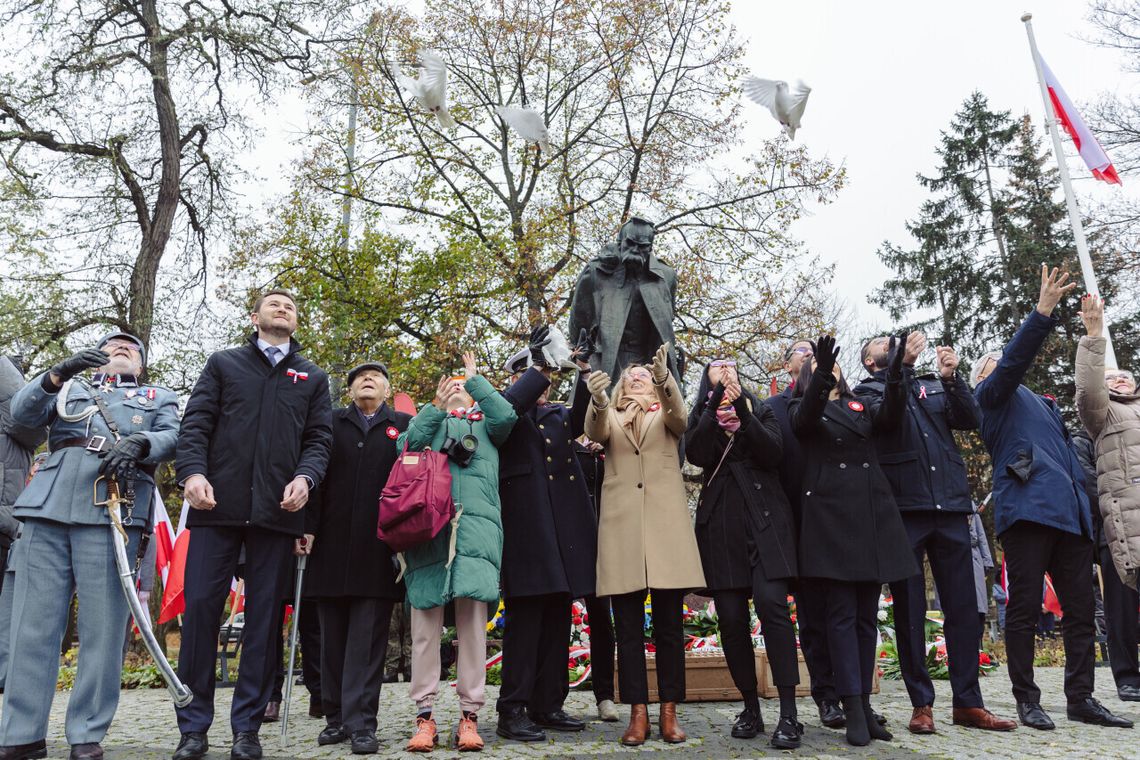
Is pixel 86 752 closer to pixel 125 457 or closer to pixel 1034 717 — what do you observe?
pixel 125 457

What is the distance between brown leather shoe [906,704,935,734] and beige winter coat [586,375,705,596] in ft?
4.54

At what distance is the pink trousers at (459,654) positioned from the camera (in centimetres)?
453

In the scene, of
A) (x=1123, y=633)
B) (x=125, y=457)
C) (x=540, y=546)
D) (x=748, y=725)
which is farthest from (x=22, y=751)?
(x=1123, y=633)

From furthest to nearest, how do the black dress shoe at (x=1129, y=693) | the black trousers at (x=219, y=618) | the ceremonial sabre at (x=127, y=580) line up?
1. the black dress shoe at (x=1129, y=693)
2. the black trousers at (x=219, y=618)
3. the ceremonial sabre at (x=127, y=580)

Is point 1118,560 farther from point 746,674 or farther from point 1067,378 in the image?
point 1067,378

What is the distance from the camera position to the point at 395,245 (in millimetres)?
15859

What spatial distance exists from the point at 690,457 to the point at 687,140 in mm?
14189

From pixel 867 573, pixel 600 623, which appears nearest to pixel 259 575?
pixel 600 623

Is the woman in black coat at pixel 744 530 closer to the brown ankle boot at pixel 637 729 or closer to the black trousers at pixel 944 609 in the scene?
the brown ankle boot at pixel 637 729

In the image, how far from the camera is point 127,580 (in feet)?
14.0

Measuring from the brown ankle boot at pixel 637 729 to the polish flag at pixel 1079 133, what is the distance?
8.83 metres

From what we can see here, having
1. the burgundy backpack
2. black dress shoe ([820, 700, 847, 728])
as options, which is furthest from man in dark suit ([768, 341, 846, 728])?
the burgundy backpack

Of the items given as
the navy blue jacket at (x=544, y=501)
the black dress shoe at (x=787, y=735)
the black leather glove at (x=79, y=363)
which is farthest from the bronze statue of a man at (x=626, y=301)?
the black leather glove at (x=79, y=363)

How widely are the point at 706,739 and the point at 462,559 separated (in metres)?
1.56
